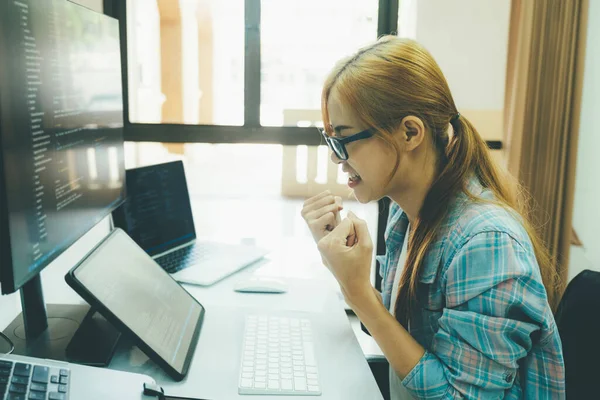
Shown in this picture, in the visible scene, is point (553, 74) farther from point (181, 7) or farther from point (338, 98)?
point (181, 7)

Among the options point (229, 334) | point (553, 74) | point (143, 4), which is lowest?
point (229, 334)

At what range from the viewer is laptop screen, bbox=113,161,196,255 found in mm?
1455

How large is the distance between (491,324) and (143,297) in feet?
1.89

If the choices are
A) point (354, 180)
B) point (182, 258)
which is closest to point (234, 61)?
point (182, 258)

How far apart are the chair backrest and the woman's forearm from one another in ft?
0.91

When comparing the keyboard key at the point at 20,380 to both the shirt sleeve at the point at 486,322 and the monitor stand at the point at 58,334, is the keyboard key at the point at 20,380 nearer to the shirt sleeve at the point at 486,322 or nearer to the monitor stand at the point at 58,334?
the monitor stand at the point at 58,334

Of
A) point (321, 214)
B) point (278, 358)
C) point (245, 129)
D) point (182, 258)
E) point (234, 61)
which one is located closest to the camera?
point (278, 358)

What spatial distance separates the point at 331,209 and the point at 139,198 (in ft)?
1.88

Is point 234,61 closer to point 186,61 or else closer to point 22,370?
point 186,61

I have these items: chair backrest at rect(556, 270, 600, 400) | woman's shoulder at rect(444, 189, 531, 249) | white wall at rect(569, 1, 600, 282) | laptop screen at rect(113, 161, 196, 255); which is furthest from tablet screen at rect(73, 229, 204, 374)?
white wall at rect(569, 1, 600, 282)

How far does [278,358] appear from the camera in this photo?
93 cm

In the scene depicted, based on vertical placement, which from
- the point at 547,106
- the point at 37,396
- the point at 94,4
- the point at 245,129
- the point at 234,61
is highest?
the point at 94,4

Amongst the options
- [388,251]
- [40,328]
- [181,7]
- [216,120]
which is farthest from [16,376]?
[181,7]

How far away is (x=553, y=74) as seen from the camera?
6.33 ft
